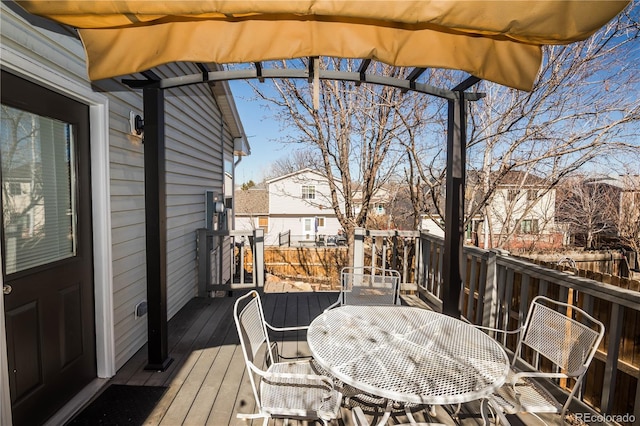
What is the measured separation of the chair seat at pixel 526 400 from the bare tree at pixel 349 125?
5678 millimetres

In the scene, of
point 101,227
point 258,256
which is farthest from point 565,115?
point 101,227

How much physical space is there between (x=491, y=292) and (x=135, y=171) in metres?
3.52

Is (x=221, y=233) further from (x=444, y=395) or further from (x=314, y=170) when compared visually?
(x=314, y=170)

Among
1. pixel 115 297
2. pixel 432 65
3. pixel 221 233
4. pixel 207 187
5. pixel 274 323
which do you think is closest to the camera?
pixel 432 65

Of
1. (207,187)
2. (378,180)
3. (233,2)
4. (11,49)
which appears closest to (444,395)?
(233,2)

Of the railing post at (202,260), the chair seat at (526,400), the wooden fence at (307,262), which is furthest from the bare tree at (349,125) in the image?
the chair seat at (526,400)

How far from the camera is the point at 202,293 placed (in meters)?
4.62

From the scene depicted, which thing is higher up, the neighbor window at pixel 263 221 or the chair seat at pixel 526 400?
the chair seat at pixel 526 400

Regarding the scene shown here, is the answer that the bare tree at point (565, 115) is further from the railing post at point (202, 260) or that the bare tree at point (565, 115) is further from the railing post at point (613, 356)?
the railing post at point (202, 260)

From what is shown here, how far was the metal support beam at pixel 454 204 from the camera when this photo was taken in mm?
2715

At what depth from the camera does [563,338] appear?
1848 mm

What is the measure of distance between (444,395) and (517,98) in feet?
22.0

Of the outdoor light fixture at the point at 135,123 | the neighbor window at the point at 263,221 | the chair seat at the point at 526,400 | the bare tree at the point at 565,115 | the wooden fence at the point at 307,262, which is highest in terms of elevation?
the bare tree at the point at 565,115

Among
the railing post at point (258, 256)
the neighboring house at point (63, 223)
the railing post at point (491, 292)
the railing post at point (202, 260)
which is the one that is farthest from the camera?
the railing post at point (202, 260)
